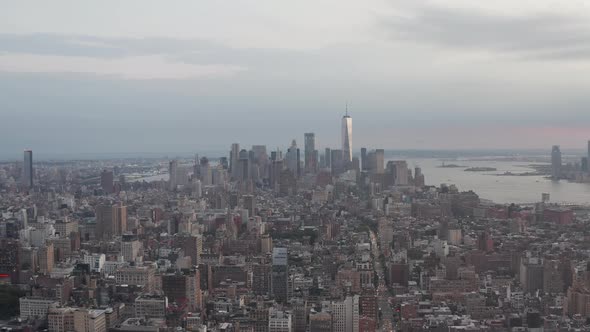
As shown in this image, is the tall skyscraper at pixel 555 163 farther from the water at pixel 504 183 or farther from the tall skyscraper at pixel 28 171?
the tall skyscraper at pixel 28 171

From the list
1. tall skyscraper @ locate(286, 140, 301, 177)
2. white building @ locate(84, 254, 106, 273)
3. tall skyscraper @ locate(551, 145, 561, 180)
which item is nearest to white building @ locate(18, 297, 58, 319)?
white building @ locate(84, 254, 106, 273)

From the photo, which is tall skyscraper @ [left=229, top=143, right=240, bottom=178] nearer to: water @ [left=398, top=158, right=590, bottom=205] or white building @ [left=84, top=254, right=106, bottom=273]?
water @ [left=398, top=158, right=590, bottom=205]

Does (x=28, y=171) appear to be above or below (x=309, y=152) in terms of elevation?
below

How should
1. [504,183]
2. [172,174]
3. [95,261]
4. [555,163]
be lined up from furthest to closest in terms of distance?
1. [172,174]
2. [504,183]
3. [555,163]
4. [95,261]

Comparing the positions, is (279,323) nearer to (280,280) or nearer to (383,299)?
(383,299)

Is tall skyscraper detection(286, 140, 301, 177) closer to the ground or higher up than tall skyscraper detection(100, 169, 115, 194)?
higher up

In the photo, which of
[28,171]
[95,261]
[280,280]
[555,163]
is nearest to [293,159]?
[28,171]
